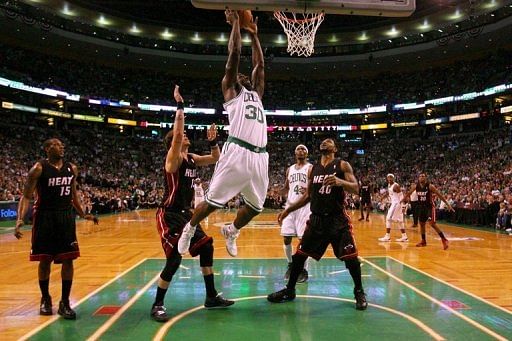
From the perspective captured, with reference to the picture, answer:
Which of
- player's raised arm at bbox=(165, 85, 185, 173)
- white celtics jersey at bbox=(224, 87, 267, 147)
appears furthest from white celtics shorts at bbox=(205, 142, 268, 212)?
player's raised arm at bbox=(165, 85, 185, 173)

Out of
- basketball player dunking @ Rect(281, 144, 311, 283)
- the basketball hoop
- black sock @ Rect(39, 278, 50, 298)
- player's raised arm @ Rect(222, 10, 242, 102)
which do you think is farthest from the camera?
the basketball hoop

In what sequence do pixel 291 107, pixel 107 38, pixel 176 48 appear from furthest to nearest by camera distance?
1. pixel 291 107
2. pixel 176 48
3. pixel 107 38

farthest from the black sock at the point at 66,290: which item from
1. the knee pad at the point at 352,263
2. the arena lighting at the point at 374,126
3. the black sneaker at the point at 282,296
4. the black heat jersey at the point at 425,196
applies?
the arena lighting at the point at 374,126

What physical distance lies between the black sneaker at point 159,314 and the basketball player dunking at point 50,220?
118 cm

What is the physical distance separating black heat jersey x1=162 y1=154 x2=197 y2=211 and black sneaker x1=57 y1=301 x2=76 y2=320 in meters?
1.70

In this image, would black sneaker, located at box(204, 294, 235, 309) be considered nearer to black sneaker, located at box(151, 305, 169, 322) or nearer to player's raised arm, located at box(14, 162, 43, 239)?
black sneaker, located at box(151, 305, 169, 322)

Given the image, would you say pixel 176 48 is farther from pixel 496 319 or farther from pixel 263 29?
pixel 496 319

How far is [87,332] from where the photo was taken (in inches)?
190

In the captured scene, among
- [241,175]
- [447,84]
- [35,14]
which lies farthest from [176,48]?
[241,175]

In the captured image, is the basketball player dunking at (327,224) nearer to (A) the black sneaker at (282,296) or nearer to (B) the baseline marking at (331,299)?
(A) the black sneaker at (282,296)

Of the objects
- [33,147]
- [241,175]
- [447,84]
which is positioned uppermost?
[447,84]

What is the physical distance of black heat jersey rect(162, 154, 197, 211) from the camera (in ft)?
19.2

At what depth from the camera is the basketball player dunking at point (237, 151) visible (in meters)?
5.13

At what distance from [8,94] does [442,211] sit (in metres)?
33.4
